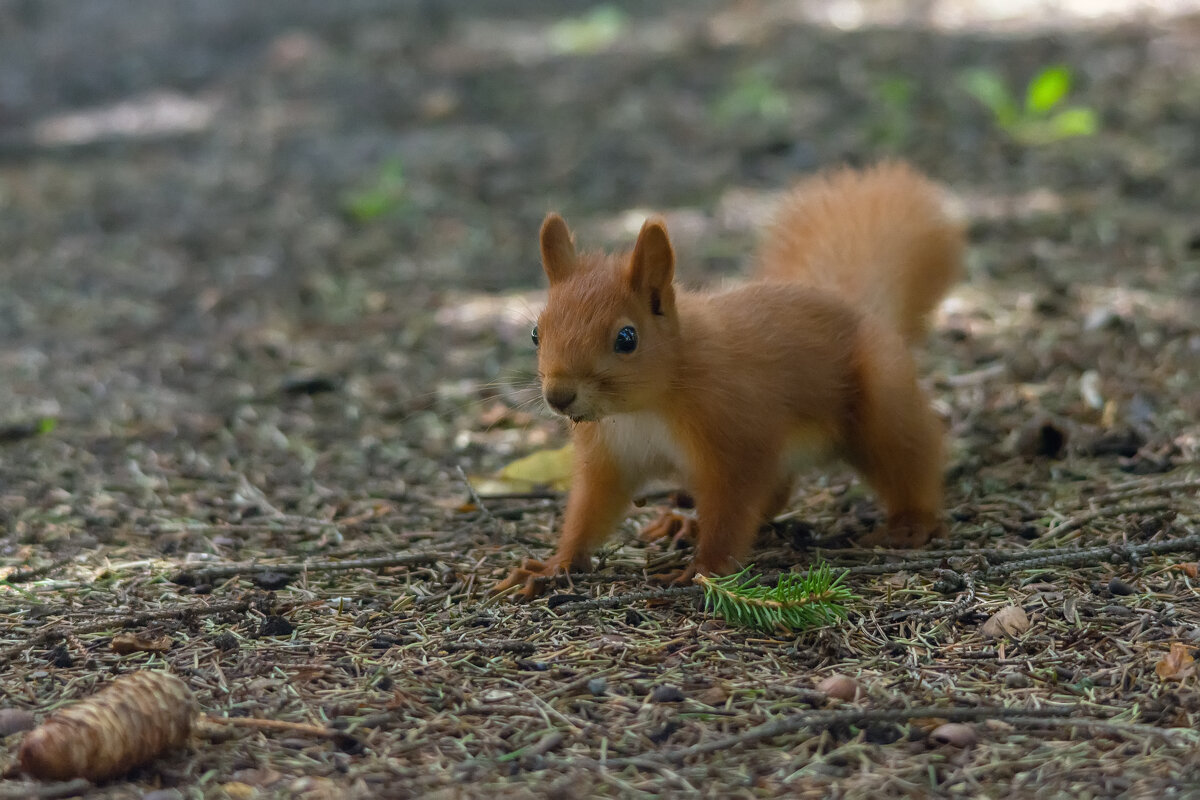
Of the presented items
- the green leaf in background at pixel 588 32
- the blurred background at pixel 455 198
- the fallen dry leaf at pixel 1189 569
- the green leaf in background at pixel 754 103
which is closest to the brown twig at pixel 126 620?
the blurred background at pixel 455 198

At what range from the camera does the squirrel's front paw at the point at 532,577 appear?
248 centimetres

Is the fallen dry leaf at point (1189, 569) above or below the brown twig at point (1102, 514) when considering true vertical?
below

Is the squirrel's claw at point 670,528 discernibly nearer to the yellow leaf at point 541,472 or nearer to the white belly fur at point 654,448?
the white belly fur at point 654,448

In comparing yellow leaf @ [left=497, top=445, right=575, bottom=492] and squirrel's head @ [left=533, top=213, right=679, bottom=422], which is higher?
squirrel's head @ [left=533, top=213, right=679, bottom=422]

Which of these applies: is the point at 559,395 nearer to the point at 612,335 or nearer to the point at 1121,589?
the point at 612,335

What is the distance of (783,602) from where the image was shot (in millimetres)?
2221

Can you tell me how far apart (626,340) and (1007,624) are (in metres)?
0.82

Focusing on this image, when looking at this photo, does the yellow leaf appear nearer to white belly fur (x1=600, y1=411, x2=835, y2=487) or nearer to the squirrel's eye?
white belly fur (x1=600, y1=411, x2=835, y2=487)

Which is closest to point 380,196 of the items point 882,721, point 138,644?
point 138,644

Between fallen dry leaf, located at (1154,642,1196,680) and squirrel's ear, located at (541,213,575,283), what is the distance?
1.23 meters

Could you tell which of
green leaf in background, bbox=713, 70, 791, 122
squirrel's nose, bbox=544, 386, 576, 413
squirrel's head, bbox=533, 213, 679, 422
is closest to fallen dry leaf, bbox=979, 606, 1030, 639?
squirrel's head, bbox=533, 213, 679, 422

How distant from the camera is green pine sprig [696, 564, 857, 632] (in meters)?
2.21

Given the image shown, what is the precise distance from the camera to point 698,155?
20.2 feet

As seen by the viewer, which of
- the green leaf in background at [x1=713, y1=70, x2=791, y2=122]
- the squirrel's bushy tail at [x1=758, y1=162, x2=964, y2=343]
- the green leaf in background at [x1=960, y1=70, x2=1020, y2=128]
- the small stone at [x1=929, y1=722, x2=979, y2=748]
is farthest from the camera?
the green leaf in background at [x1=713, y1=70, x2=791, y2=122]
